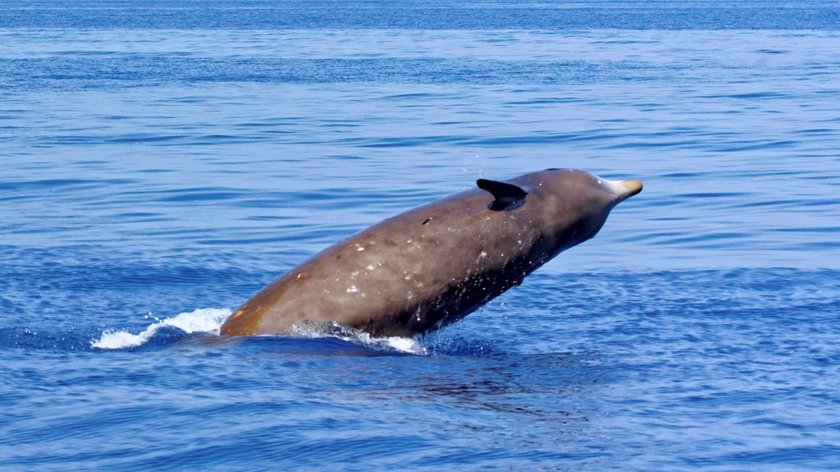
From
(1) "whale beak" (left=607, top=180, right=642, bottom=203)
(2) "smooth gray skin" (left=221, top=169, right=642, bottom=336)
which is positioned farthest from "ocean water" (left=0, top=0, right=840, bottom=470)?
(1) "whale beak" (left=607, top=180, right=642, bottom=203)

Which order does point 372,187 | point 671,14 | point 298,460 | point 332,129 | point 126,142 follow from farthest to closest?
point 671,14, point 332,129, point 126,142, point 372,187, point 298,460

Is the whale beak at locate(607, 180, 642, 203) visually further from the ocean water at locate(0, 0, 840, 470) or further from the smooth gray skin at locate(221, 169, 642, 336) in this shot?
the ocean water at locate(0, 0, 840, 470)

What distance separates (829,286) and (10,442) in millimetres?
8390

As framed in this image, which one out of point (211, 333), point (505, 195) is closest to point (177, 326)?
point (211, 333)

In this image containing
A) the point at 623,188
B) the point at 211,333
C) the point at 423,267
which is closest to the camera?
the point at 211,333

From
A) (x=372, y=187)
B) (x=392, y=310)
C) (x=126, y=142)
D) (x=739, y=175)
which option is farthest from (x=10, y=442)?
(x=126, y=142)

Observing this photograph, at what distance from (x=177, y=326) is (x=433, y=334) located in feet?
6.88

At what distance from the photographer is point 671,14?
12212cm

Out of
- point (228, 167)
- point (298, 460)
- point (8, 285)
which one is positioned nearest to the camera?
point (298, 460)

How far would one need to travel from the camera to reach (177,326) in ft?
38.7

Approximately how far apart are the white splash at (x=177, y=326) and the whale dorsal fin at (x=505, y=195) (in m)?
Answer: 2.41

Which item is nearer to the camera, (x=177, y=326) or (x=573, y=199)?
(x=177, y=326)

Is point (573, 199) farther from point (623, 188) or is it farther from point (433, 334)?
point (433, 334)

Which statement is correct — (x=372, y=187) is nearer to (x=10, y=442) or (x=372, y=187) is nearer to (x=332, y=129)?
(x=332, y=129)
